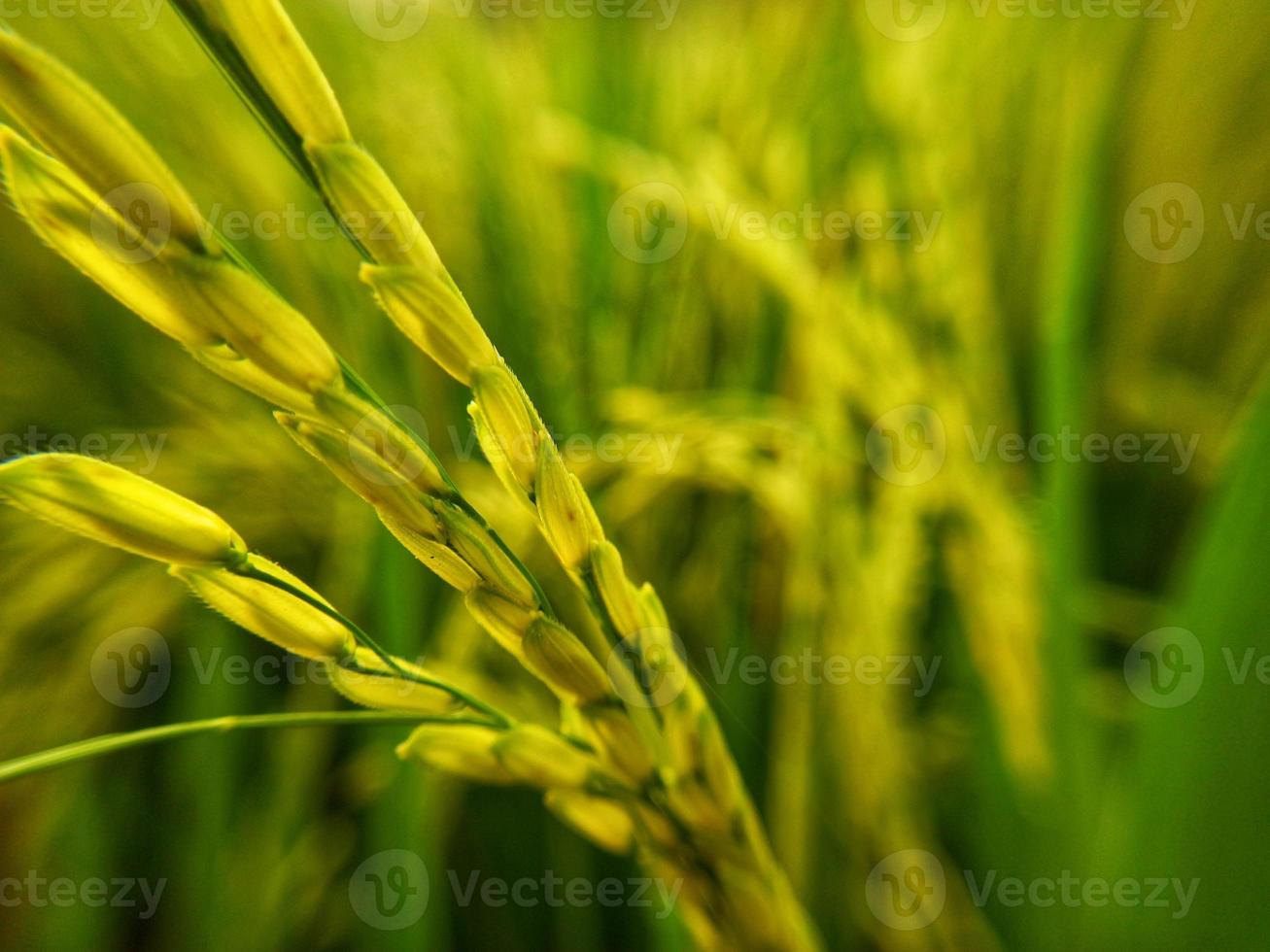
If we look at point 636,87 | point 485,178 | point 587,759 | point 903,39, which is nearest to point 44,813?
point 587,759

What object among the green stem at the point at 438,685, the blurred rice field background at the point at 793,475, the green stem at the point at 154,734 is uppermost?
the blurred rice field background at the point at 793,475

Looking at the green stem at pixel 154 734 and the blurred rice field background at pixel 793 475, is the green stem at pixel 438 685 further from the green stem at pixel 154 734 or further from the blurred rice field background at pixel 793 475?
the blurred rice field background at pixel 793 475

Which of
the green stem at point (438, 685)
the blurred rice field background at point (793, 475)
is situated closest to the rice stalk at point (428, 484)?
the green stem at point (438, 685)

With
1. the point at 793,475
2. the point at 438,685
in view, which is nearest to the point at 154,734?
the point at 438,685

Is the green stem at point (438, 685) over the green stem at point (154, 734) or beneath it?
over

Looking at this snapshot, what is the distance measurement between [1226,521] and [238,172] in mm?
836

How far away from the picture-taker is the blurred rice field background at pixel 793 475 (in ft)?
1.26

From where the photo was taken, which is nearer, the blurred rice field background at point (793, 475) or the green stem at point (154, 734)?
the green stem at point (154, 734)

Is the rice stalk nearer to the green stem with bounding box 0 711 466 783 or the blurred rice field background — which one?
the green stem with bounding box 0 711 466 783

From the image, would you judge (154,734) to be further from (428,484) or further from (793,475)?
(793,475)

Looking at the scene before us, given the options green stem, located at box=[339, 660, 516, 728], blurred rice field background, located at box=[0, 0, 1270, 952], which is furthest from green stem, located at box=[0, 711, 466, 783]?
blurred rice field background, located at box=[0, 0, 1270, 952]

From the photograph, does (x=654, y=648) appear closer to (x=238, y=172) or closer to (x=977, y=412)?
(x=977, y=412)

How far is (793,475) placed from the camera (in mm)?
485

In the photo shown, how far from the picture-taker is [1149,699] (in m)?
0.34
